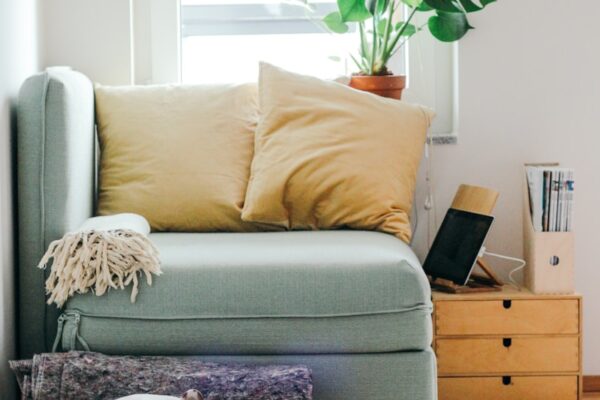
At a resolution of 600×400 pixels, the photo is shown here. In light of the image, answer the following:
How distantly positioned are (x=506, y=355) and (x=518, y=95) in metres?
0.86

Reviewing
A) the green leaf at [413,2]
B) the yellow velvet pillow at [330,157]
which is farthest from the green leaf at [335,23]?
the yellow velvet pillow at [330,157]

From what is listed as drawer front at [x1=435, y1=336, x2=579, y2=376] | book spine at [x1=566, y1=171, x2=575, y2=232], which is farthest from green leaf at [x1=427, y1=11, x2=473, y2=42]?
drawer front at [x1=435, y1=336, x2=579, y2=376]

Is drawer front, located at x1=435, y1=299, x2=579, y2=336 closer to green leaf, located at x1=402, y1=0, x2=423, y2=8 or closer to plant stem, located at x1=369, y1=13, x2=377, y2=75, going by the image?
plant stem, located at x1=369, y1=13, x2=377, y2=75

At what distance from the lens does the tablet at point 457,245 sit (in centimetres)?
258

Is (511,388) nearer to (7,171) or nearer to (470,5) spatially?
(470,5)

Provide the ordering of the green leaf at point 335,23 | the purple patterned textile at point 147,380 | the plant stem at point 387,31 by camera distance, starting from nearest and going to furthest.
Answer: the purple patterned textile at point 147,380
the plant stem at point 387,31
the green leaf at point 335,23

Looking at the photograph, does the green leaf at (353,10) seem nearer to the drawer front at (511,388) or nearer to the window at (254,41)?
the window at (254,41)

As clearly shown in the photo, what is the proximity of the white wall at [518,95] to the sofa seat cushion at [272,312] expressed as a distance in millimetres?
1066

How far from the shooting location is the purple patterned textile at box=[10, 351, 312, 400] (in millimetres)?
1880

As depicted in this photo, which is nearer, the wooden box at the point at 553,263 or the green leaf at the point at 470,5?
the wooden box at the point at 553,263

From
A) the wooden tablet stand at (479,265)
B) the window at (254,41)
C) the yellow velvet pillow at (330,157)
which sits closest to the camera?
the yellow velvet pillow at (330,157)

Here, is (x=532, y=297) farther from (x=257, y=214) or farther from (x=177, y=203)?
(x=177, y=203)

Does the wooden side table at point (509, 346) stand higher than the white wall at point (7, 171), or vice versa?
the white wall at point (7, 171)

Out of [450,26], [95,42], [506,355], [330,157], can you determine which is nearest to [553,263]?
[506,355]
